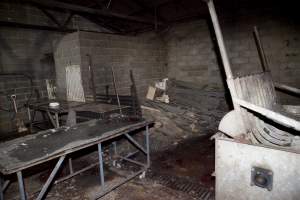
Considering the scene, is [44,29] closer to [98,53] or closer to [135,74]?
[98,53]

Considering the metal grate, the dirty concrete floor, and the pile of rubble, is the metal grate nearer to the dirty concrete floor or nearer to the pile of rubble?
the dirty concrete floor

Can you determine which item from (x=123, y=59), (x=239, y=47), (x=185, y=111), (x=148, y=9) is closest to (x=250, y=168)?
(x=185, y=111)

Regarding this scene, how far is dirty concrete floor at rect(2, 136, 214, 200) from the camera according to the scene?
257 cm

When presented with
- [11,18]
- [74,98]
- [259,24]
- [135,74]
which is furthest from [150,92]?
[11,18]

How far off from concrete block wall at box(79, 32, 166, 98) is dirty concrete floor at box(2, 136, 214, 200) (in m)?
2.24

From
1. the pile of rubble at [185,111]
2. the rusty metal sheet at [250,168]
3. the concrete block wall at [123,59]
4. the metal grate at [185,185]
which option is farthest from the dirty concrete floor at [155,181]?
the concrete block wall at [123,59]

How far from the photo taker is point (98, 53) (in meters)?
4.88

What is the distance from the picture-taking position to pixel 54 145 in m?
2.16

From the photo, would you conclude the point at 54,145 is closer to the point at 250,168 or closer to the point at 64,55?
the point at 250,168

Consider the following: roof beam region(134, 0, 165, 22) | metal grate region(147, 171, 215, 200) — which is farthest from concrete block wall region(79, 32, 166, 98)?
metal grate region(147, 171, 215, 200)

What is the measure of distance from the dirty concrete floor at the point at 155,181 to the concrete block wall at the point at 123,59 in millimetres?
2242

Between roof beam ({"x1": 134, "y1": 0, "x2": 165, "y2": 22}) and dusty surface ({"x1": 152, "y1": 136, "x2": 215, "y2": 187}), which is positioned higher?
roof beam ({"x1": 134, "y1": 0, "x2": 165, "y2": 22})

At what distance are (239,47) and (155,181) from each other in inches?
176

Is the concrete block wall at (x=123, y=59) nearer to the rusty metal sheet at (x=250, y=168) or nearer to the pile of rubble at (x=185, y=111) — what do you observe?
the pile of rubble at (x=185, y=111)
